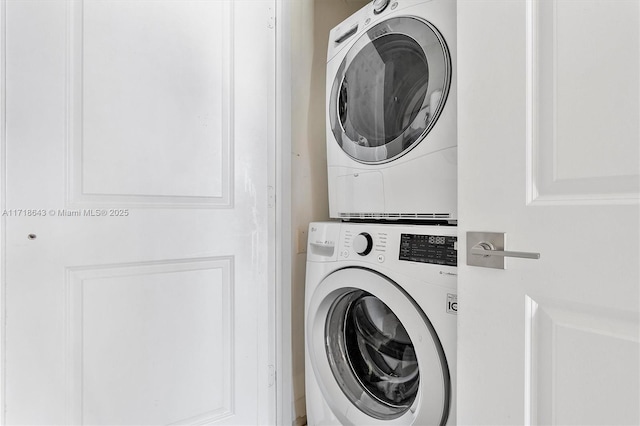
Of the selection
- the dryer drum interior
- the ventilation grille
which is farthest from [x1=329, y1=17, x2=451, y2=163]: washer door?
the dryer drum interior

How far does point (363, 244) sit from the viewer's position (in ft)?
3.55

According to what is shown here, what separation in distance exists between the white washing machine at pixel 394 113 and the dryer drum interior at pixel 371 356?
320 mm

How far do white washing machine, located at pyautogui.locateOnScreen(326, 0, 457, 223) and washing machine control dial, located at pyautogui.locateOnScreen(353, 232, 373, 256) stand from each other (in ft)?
0.38
